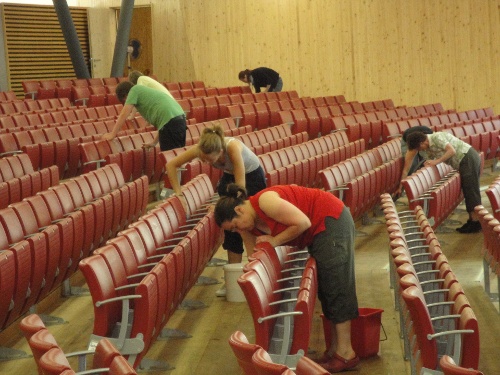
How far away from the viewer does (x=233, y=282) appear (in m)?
→ 3.11

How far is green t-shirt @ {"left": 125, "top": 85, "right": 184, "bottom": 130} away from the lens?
13.9 ft

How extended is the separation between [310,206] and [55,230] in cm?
80

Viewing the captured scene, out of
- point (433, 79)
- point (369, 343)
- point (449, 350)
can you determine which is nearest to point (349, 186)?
point (369, 343)

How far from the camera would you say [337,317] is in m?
2.36

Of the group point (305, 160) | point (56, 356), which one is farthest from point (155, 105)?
point (56, 356)

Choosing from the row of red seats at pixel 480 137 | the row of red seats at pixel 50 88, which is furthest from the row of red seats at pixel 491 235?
the row of red seats at pixel 50 88

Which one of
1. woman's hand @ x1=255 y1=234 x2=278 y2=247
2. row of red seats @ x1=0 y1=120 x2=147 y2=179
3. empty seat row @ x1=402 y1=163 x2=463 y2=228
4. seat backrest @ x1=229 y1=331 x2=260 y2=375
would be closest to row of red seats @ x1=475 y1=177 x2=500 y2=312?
empty seat row @ x1=402 y1=163 x2=463 y2=228

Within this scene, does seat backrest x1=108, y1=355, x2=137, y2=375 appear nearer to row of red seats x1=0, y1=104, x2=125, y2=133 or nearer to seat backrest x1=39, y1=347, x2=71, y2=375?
seat backrest x1=39, y1=347, x2=71, y2=375

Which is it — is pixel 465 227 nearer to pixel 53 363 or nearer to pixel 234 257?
pixel 234 257

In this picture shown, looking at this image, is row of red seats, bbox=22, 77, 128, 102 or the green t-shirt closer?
→ the green t-shirt

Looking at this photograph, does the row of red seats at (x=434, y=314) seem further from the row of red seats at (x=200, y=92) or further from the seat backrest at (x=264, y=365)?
the row of red seats at (x=200, y=92)

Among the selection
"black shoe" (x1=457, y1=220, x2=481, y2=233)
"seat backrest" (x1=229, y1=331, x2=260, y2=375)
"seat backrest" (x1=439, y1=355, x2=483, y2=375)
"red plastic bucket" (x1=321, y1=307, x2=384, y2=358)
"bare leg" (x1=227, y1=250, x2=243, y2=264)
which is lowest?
"black shoe" (x1=457, y1=220, x2=481, y2=233)

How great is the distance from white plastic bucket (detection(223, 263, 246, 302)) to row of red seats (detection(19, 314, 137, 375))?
146 centimetres

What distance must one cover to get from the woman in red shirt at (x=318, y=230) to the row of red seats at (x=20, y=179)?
1297mm
